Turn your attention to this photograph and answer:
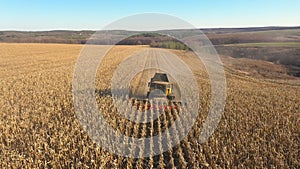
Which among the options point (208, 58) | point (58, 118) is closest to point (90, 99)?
point (58, 118)

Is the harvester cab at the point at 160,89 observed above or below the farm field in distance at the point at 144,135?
above

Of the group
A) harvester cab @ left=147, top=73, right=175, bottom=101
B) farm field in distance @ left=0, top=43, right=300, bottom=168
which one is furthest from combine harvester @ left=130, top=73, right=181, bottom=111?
farm field in distance @ left=0, top=43, right=300, bottom=168

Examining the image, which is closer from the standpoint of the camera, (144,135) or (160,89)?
(144,135)

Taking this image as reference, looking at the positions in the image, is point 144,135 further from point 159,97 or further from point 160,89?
→ point 160,89

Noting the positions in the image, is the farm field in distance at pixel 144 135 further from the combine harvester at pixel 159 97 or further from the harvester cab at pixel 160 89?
the harvester cab at pixel 160 89

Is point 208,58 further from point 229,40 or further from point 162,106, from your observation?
point 229,40

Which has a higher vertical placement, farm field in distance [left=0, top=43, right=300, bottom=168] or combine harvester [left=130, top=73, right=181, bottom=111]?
combine harvester [left=130, top=73, right=181, bottom=111]

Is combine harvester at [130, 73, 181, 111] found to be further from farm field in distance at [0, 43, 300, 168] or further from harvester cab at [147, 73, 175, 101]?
farm field in distance at [0, 43, 300, 168]

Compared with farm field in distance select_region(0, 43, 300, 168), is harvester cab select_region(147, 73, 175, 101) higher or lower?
higher

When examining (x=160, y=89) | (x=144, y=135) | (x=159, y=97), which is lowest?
(x=144, y=135)

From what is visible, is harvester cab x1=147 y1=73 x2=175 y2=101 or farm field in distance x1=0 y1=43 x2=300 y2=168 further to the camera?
harvester cab x1=147 y1=73 x2=175 y2=101

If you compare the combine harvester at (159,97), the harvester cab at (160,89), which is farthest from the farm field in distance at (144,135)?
the harvester cab at (160,89)

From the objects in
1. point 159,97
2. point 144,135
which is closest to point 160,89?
point 159,97
